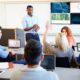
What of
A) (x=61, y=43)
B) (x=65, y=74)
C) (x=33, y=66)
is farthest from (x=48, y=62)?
(x=33, y=66)

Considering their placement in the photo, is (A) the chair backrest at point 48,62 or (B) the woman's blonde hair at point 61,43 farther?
(B) the woman's blonde hair at point 61,43

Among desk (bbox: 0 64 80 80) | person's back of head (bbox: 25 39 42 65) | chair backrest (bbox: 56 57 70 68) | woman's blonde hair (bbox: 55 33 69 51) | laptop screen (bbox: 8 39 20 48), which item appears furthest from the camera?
laptop screen (bbox: 8 39 20 48)

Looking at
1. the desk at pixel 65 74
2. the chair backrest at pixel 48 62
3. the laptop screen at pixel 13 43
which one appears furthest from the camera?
the laptop screen at pixel 13 43

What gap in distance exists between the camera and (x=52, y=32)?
7883mm

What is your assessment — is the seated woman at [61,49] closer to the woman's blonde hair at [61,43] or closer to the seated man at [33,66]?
the woman's blonde hair at [61,43]

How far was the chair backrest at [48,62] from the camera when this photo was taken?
10.1ft

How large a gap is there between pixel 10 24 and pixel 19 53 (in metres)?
3.62

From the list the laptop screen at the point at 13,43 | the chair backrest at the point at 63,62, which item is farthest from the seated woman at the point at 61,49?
the laptop screen at the point at 13,43

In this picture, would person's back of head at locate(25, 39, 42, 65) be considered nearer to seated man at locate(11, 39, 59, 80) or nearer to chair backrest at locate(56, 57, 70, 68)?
seated man at locate(11, 39, 59, 80)

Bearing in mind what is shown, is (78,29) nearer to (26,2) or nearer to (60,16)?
(60,16)

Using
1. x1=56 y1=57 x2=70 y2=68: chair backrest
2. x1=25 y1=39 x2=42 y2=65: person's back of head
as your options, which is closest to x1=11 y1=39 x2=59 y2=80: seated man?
x1=25 y1=39 x2=42 y2=65: person's back of head

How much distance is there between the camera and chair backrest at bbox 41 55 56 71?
121 inches

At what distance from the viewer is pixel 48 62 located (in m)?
3.11

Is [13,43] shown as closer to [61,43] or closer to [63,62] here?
[61,43]
